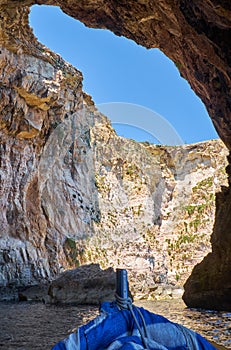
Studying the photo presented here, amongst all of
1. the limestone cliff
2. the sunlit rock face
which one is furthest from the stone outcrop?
the limestone cliff

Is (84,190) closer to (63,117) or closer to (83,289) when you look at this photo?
(63,117)

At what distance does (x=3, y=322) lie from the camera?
19.7ft

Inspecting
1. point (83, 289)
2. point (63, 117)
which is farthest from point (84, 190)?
point (83, 289)

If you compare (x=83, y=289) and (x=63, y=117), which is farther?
(x=63, y=117)

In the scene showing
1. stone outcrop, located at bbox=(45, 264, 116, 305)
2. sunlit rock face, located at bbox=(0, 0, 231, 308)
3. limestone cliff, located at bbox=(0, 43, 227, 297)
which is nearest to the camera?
sunlit rock face, located at bbox=(0, 0, 231, 308)

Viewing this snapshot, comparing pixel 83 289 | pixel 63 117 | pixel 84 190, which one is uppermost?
pixel 63 117

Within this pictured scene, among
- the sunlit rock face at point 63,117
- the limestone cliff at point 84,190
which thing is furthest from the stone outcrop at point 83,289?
the limestone cliff at point 84,190

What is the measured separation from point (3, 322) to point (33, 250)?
31.2ft

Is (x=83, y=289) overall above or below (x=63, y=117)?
below

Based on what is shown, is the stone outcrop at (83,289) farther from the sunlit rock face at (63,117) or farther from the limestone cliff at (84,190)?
the limestone cliff at (84,190)

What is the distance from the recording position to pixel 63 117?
699 inches

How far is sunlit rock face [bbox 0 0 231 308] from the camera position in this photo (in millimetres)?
6776

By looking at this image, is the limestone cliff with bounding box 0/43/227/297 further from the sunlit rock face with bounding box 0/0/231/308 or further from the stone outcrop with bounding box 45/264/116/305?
the stone outcrop with bounding box 45/264/116/305

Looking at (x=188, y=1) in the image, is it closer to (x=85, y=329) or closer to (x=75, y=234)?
(x=85, y=329)
